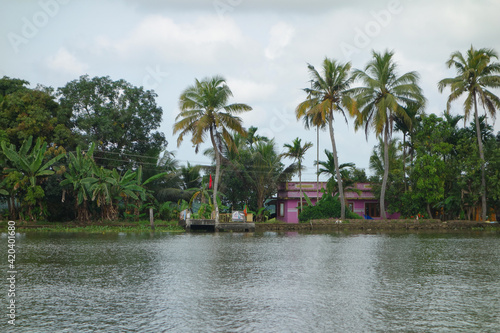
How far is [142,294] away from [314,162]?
113ft

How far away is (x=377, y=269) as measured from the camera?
518 inches

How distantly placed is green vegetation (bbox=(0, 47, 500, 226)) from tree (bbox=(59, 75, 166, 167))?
0.09m

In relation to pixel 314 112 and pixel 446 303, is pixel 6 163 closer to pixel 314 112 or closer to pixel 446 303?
pixel 314 112

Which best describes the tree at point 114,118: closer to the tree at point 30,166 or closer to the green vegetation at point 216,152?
the green vegetation at point 216,152

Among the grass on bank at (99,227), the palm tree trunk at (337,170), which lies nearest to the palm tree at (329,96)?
the palm tree trunk at (337,170)

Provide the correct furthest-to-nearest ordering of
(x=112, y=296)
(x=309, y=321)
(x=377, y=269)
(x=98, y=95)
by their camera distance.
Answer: (x=98, y=95) → (x=377, y=269) → (x=112, y=296) → (x=309, y=321)

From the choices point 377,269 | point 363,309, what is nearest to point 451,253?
point 377,269

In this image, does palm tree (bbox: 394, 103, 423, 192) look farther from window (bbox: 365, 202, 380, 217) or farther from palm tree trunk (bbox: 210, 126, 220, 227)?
palm tree trunk (bbox: 210, 126, 220, 227)

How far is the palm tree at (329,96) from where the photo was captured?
37641 millimetres

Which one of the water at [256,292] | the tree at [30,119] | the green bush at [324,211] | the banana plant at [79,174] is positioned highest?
the tree at [30,119]

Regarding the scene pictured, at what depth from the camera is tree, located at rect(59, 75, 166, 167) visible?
131 ft

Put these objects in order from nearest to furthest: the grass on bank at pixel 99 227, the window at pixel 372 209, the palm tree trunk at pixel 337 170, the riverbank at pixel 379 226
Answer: the grass on bank at pixel 99 227, the riverbank at pixel 379 226, the palm tree trunk at pixel 337 170, the window at pixel 372 209

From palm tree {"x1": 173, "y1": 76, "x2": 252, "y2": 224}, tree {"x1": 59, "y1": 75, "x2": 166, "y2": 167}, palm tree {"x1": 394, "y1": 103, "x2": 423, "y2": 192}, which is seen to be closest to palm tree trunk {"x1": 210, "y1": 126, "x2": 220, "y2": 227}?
palm tree {"x1": 173, "y1": 76, "x2": 252, "y2": 224}

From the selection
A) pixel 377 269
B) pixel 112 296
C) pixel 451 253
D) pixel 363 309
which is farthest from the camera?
pixel 451 253
